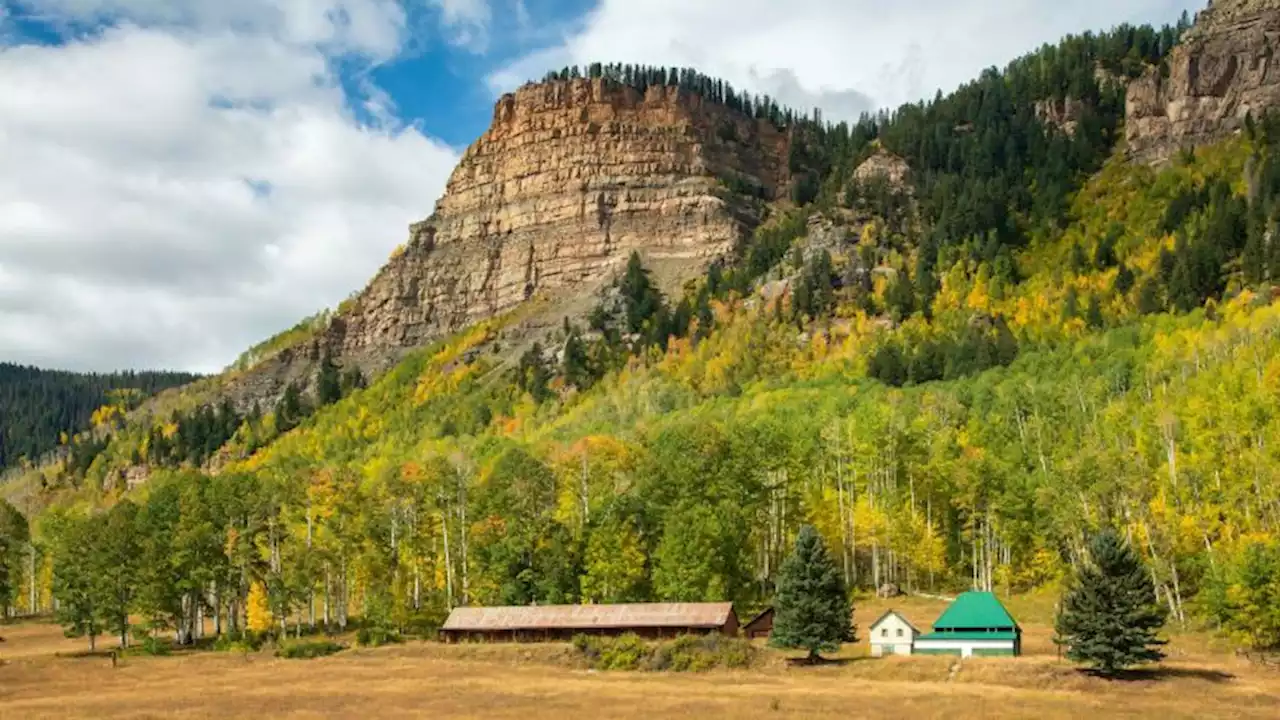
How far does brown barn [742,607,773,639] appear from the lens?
72.4m

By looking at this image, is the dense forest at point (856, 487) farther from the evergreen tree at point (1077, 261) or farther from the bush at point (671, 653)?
the bush at point (671, 653)

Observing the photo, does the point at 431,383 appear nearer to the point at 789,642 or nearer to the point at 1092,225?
the point at 1092,225

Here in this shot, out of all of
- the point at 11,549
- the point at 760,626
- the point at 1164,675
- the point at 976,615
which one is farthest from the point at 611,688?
the point at 11,549

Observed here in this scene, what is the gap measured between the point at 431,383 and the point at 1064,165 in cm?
10901

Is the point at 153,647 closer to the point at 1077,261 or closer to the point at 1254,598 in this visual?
the point at 1254,598

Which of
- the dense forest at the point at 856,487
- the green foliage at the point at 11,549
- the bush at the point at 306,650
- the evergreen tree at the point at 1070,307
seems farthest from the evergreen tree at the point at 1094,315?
the green foliage at the point at 11,549

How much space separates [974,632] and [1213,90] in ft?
524

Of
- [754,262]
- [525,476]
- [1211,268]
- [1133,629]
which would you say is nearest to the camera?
[1133,629]

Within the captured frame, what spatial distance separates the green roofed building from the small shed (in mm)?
524

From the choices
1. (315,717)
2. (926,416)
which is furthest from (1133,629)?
(926,416)

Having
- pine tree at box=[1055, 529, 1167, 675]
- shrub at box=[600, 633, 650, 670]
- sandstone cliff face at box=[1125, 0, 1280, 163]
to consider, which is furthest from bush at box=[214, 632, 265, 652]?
sandstone cliff face at box=[1125, 0, 1280, 163]

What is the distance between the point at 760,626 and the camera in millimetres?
73000

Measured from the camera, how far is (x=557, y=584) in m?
80.1

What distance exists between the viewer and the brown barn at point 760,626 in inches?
2852
